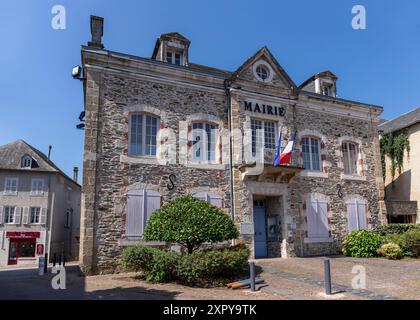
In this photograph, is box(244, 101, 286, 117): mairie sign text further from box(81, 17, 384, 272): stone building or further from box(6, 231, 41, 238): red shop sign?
box(6, 231, 41, 238): red shop sign

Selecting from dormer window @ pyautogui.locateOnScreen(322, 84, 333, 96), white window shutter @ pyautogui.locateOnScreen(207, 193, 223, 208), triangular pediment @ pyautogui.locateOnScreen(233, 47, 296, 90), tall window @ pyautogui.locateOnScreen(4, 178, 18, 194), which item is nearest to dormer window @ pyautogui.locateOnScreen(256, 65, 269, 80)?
triangular pediment @ pyautogui.locateOnScreen(233, 47, 296, 90)

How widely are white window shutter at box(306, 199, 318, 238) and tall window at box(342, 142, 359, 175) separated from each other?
271 centimetres

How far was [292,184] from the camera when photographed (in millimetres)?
13758

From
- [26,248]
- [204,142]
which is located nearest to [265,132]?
[204,142]

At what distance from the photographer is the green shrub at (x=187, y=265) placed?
328 inches

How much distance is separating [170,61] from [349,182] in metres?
9.15

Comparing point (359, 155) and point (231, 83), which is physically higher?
point (231, 83)

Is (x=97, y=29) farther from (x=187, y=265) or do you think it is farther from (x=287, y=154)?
(x=187, y=265)

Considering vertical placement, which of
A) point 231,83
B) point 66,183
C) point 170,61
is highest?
point 170,61

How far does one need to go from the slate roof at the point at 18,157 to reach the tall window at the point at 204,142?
15.8m

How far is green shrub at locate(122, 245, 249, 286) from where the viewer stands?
328 inches
